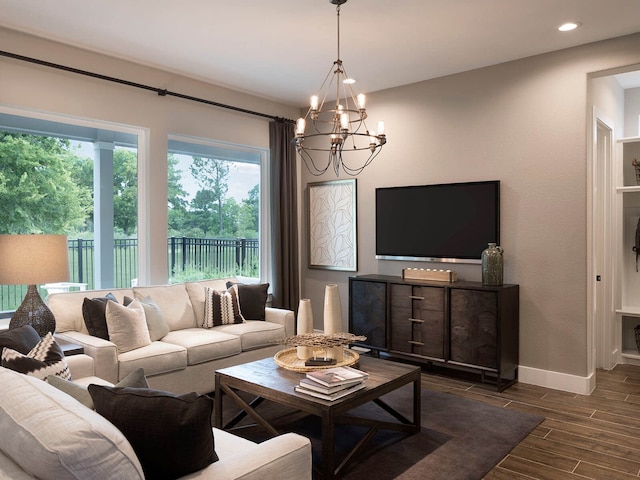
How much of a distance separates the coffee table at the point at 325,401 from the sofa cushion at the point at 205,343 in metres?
0.66

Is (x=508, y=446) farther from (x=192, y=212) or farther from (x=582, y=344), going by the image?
(x=192, y=212)

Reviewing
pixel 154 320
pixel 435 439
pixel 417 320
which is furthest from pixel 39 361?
pixel 417 320

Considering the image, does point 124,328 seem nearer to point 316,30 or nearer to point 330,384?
point 330,384

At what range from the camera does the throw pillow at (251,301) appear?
466cm

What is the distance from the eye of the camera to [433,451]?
2.98m

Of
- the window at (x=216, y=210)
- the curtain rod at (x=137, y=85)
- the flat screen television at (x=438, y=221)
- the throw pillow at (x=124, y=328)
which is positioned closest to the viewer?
the throw pillow at (x=124, y=328)

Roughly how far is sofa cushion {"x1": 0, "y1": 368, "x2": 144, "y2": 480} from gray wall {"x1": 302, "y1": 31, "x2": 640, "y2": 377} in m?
3.80

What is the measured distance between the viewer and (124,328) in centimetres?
353

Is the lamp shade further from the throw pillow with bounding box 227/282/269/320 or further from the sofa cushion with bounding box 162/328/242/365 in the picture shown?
the throw pillow with bounding box 227/282/269/320

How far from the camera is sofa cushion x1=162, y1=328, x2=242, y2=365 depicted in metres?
3.81

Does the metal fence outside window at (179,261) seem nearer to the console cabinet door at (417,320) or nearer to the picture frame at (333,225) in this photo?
the picture frame at (333,225)

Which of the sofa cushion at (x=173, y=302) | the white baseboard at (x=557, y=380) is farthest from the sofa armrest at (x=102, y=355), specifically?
the white baseboard at (x=557, y=380)

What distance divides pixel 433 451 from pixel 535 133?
2.83 m

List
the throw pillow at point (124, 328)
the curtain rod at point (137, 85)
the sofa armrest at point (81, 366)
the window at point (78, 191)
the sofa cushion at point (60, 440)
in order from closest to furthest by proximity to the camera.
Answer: the sofa cushion at point (60, 440), the sofa armrest at point (81, 366), the throw pillow at point (124, 328), the curtain rod at point (137, 85), the window at point (78, 191)
